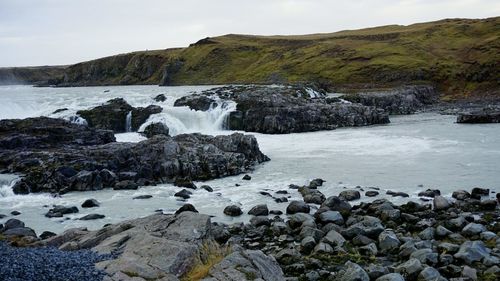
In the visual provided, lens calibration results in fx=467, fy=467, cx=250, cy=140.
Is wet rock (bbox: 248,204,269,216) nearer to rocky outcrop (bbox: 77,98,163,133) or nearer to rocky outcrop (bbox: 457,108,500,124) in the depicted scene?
rocky outcrop (bbox: 77,98,163,133)

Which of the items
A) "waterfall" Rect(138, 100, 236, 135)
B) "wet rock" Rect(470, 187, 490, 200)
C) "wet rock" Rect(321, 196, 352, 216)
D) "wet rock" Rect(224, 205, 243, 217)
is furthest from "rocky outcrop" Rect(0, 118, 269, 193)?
"waterfall" Rect(138, 100, 236, 135)

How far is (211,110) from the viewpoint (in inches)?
2795

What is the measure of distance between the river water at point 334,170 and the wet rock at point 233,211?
511 millimetres

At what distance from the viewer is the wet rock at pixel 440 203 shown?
2696 cm

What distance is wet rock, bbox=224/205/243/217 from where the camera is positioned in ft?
90.8

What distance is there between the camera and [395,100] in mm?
88312

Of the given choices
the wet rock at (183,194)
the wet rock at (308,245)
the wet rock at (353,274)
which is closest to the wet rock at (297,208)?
the wet rock at (308,245)

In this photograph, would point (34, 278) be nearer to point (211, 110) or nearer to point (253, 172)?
point (253, 172)

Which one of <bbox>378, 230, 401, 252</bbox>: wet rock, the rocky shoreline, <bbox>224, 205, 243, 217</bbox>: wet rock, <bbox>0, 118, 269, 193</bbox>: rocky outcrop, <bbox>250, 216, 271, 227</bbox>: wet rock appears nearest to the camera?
the rocky shoreline

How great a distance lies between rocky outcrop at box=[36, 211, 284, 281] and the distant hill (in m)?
94.4

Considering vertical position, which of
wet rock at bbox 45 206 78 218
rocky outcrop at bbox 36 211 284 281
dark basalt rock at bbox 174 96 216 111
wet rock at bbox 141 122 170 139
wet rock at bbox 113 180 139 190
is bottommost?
wet rock at bbox 45 206 78 218

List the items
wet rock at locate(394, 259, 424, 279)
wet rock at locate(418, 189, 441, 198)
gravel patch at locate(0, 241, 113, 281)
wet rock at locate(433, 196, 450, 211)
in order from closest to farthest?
gravel patch at locate(0, 241, 113, 281)
wet rock at locate(394, 259, 424, 279)
wet rock at locate(433, 196, 450, 211)
wet rock at locate(418, 189, 441, 198)

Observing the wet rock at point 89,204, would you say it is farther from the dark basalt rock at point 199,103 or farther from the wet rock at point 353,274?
the dark basalt rock at point 199,103

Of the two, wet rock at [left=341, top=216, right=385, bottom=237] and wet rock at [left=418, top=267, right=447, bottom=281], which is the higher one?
wet rock at [left=418, top=267, right=447, bottom=281]
